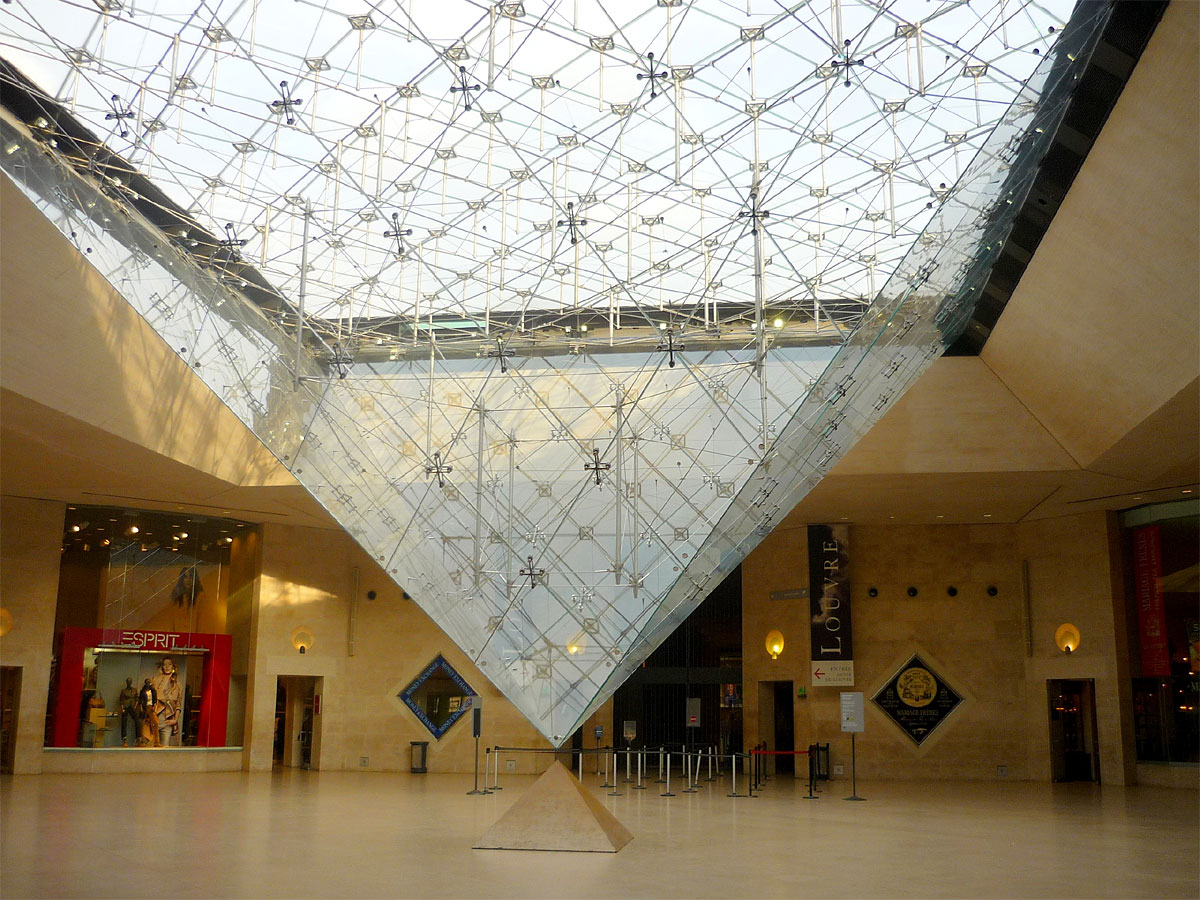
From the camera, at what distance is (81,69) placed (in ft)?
34.8

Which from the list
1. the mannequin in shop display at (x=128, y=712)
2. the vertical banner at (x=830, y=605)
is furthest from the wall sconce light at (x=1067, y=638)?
the mannequin in shop display at (x=128, y=712)

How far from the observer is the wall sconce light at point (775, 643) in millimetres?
19984

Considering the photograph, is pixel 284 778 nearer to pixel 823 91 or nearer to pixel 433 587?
pixel 433 587

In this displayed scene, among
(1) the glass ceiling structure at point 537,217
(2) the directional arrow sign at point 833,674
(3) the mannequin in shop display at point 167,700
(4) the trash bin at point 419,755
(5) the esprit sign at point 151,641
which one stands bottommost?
(4) the trash bin at point 419,755

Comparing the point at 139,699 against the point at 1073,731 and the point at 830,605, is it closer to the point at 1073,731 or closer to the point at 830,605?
the point at 830,605

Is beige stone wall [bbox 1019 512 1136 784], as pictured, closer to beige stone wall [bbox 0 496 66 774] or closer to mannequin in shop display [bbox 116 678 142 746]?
mannequin in shop display [bbox 116 678 142 746]

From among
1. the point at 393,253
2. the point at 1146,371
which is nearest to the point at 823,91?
the point at 1146,371

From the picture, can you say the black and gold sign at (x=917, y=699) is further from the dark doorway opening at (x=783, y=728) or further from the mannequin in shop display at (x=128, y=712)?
the mannequin in shop display at (x=128, y=712)

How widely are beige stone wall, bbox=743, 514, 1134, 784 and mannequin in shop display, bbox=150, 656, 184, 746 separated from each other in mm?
10627

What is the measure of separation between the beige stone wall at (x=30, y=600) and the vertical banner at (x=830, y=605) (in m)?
13.2

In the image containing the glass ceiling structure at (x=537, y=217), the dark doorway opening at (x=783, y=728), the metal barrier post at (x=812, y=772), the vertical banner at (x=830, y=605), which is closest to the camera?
the glass ceiling structure at (x=537, y=217)

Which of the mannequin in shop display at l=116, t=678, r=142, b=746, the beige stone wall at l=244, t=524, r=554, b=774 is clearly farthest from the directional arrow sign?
the mannequin in shop display at l=116, t=678, r=142, b=746

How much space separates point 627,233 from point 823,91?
361 centimetres

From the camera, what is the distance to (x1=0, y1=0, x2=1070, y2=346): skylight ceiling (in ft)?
35.5
